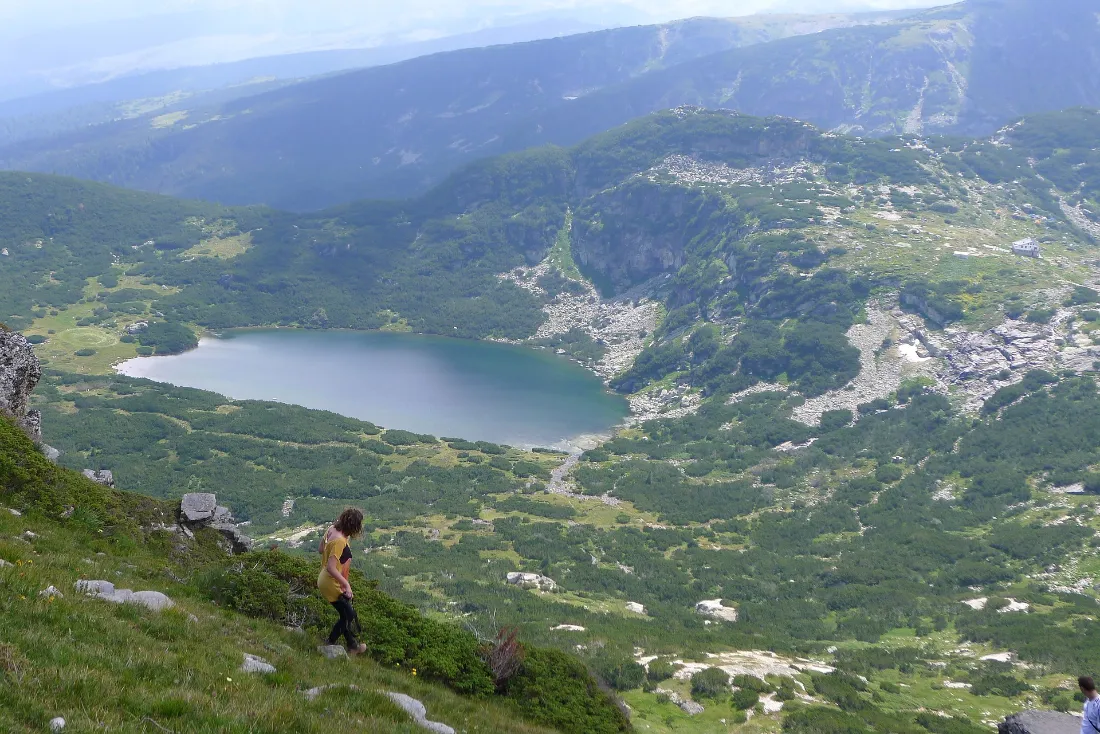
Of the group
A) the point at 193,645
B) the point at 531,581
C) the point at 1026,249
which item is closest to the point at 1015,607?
the point at 531,581

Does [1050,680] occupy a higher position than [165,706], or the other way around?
[165,706]

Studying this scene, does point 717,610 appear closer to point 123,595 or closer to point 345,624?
point 345,624

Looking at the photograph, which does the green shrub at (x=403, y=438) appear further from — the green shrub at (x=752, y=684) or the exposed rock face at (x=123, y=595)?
the exposed rock face at (x=123, y=595)

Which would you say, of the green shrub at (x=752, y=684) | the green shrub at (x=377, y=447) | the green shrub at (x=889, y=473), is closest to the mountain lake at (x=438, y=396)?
the green shrub at (x=377, y=447)

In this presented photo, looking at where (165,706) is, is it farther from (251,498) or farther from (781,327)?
(781,327)

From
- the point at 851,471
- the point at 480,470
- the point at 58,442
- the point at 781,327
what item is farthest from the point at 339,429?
the point at 781,327
